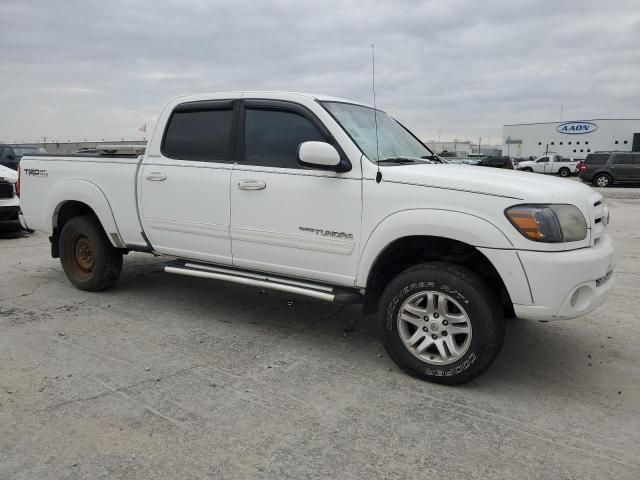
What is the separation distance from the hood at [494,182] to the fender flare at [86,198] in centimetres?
300

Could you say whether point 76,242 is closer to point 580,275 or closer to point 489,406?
point 489,406

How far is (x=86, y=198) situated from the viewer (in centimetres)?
539

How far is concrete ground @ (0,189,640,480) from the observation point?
105 inches

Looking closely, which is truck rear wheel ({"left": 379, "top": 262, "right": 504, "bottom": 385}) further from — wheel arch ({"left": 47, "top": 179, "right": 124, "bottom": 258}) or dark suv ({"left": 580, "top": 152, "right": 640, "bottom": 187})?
dark suv ({"left": 580, "top": 152, "right": 640, "bottom": 187})

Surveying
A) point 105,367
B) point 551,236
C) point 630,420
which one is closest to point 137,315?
point 105,367

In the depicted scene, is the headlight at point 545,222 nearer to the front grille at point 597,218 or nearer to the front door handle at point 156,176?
the front grille at point 597,218

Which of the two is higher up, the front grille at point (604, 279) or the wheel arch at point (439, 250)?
the wheel arch at point (439, 250)

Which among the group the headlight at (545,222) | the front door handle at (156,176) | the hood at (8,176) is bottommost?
the headlight at (545,222)

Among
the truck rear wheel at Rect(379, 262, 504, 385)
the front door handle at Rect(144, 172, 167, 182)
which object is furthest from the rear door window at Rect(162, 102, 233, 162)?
the truck rear wheel at Rect(379, 262, 504, 385)

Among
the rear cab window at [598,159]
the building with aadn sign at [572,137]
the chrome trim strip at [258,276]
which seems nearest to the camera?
the chrome trim strip at [258,276]

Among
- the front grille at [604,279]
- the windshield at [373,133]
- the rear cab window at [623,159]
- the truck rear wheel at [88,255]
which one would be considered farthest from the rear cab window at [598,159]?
the truck rear wheel at [88,255]

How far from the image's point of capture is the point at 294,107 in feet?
13.9

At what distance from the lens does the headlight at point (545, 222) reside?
3.15 meters

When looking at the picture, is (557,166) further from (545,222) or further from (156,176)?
(545,222)
